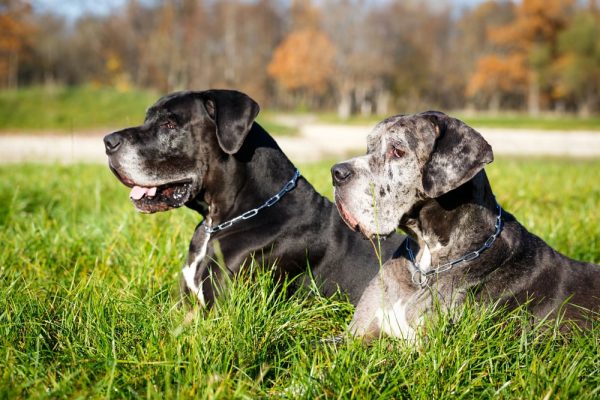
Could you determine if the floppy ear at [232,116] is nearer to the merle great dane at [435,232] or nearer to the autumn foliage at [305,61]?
the merle great dane at [435,232]

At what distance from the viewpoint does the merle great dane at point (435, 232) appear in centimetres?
316

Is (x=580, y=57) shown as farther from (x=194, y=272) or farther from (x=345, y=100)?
(x=194, y=272)

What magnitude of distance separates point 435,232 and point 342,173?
65 centimetres

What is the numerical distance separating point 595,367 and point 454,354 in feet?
2.34

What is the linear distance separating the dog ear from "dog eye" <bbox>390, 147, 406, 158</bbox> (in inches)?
6.6

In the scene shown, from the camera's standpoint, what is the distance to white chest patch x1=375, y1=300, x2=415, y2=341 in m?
3.13

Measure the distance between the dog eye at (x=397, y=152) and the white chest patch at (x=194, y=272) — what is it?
1.42 m

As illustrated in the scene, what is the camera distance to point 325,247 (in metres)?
3.94

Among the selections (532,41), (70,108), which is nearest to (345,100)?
(532,41)

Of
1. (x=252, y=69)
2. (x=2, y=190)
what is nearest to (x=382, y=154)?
(x=2, y=190)

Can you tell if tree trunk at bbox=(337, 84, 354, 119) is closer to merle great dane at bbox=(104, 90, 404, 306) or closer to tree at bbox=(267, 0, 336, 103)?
tree at bbox=(267, 0, 336, 103)

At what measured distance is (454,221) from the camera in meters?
3.25

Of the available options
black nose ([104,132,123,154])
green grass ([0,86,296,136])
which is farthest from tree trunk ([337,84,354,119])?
black nose ([104,132,123,154])

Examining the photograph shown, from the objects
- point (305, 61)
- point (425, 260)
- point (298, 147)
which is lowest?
point (305, 61)
